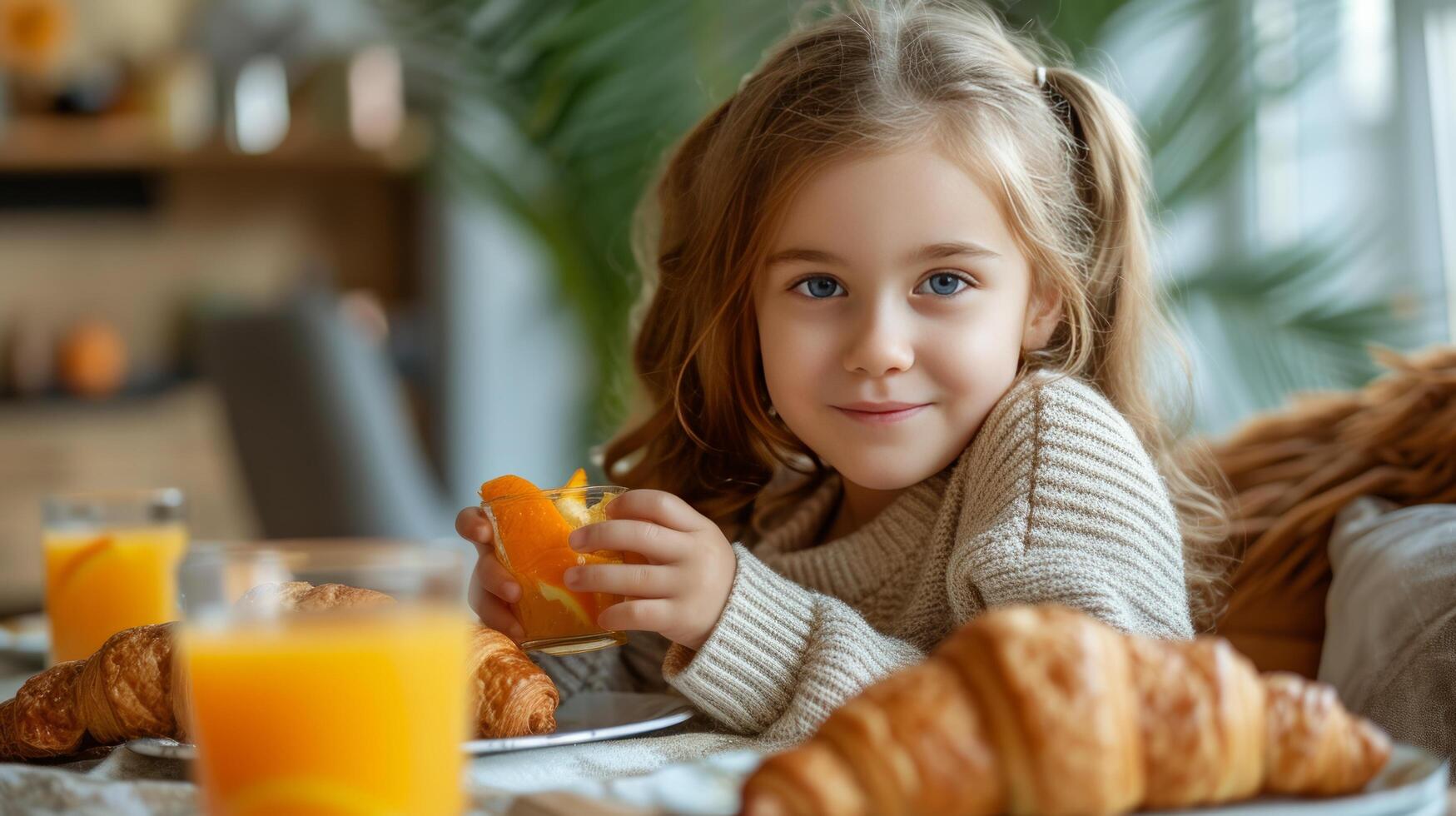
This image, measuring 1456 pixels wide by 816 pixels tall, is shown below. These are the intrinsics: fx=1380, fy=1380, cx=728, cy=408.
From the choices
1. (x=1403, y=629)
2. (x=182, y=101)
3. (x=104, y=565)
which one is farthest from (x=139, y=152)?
(x=1403, y=629)

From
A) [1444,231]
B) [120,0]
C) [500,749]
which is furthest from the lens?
[120,0]

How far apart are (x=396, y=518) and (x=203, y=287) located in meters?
2.28

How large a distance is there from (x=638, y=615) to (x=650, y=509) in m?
0.07

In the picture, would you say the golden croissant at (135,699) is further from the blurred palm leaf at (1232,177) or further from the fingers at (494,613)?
the blurred palm leaf at (1232,177)

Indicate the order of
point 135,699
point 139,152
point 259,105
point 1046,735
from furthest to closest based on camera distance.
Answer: point 259,105, point 139,152, point 135,699, point 1046,735

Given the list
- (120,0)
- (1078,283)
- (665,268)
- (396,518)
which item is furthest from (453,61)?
(120,0)

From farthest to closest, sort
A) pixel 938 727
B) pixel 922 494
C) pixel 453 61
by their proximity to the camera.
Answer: pixel 453 61 → pixel 922 494 → pixel 938 727

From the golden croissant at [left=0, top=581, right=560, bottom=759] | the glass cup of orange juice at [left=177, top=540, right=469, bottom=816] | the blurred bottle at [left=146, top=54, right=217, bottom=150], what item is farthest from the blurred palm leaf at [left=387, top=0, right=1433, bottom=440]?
the blurred bottle at [left=146, top=54, right=217, bottom=150]

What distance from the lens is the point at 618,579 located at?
882mm

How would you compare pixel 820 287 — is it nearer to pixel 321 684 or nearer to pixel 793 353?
pixel 793 353

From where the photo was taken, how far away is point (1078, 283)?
3.76 ft

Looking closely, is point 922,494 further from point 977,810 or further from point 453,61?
point 453,61

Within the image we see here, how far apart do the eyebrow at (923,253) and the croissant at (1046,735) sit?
49cm

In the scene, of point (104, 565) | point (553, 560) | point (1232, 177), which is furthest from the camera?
point (1232, 177)
